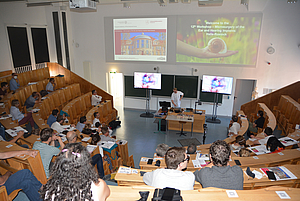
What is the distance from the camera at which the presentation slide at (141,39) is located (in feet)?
31.6

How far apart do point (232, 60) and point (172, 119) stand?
13.5 feet

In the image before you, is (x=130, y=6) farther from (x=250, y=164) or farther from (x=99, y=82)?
(x=250, y=164)

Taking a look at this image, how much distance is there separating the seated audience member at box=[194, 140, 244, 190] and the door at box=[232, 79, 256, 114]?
25.6 feet

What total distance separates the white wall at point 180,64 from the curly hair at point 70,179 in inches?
335

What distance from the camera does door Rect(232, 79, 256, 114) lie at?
31.3 ft

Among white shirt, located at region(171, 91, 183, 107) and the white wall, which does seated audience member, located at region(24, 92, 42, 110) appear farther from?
white shirt, located at region(171, 91, 183, 107)

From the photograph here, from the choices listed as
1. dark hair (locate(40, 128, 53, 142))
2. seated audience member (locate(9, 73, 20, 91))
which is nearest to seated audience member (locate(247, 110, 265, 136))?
dark hair (locate(40, 128, 53, 142))

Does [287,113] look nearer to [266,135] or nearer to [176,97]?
[266,135]

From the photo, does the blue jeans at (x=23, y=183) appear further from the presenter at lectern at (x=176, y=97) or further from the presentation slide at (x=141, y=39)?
the presentation slide at (x=141, y=39)

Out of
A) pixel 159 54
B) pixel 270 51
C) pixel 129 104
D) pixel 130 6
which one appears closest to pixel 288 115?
pixel 270 51

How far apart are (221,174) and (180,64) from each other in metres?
7.79

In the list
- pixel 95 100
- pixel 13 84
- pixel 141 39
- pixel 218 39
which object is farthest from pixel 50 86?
pixel 218 39

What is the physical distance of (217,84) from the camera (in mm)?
9117

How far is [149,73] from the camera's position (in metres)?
9.88
